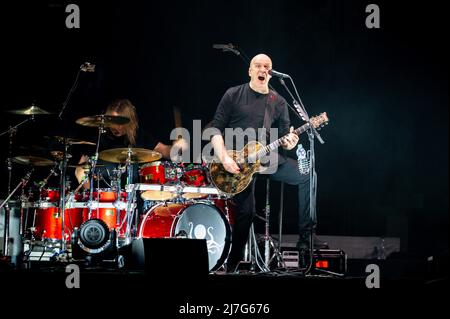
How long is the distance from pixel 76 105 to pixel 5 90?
81 centimetres

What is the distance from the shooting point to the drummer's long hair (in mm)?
6402

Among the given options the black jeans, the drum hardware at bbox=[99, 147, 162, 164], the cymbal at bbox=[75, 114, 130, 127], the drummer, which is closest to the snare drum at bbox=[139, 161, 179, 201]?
the drum hardware at bbox=[99, 147, 162, 164]

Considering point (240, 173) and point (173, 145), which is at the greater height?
point (173, 145)

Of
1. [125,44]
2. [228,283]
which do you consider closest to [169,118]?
[125,44]

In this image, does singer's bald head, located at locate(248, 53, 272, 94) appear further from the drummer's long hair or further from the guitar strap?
the drummer's long hair

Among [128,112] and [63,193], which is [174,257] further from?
[128,112]

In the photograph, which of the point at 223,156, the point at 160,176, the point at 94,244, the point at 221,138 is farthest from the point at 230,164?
the point at 94,244

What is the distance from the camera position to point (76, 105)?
22.4 feet

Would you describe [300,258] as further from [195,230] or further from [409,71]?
[409,71]

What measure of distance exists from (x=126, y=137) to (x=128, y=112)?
0.31 m

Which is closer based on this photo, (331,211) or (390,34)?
(390,34)

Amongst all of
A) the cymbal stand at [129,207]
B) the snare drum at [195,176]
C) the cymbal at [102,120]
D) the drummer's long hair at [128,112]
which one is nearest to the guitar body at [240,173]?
the snare drum at [195,176]

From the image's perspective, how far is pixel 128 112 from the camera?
6.51 meters

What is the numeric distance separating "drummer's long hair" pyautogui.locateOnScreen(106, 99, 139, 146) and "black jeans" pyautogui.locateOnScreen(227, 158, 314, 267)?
68.2 inches
